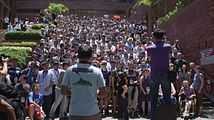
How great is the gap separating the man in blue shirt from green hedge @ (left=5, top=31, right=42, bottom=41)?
32.0 meters

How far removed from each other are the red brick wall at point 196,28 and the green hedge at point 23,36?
39.5 ft

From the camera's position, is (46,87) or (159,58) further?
(46,87)

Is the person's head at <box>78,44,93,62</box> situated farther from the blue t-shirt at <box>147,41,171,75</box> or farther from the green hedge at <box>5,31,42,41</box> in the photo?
the green hedge at <box>5,31,42,41</box>

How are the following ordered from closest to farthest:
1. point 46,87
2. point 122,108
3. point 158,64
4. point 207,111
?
point 158,64, point 46,87, point 122,108, point 207,111

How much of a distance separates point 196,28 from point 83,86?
1886 cm

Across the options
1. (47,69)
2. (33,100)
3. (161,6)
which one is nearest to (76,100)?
(33,100)

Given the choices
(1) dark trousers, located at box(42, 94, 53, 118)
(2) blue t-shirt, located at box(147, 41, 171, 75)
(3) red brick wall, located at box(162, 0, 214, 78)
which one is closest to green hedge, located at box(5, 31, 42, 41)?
(3) red brick wall, located at box(162, 0, 214, 78)

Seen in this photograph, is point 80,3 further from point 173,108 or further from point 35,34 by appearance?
point 173,108

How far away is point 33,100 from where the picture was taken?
52.3 ft

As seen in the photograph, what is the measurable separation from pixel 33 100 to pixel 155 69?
227 inches

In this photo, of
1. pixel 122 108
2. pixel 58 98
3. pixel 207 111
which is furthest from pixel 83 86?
pixel 207 111

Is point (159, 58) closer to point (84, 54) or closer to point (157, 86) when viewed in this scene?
point (157, 86)

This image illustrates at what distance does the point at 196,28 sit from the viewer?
26219 millimetres

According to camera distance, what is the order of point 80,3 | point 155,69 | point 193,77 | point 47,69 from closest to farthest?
point 155,69, point 47,69, point 193,77, point 80,3
